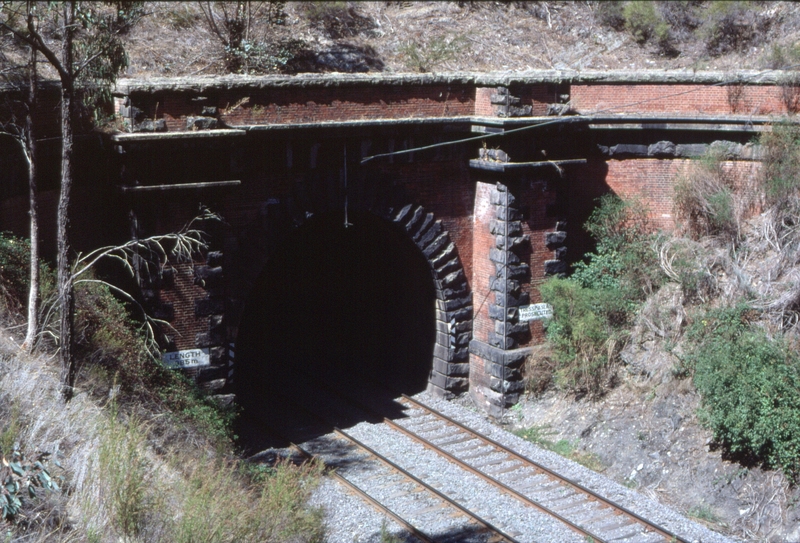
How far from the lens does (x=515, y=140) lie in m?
15.9

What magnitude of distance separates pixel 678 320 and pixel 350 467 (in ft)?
21.5

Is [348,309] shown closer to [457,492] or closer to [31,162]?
[457,492]

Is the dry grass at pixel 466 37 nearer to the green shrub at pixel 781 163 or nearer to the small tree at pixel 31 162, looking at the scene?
the green shrub at pixel 781 163

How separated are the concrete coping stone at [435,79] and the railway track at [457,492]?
6562 mm

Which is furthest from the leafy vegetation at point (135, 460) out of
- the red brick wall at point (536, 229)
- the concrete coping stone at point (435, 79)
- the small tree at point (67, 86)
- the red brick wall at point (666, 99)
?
the red brick wall at point (666, 99)

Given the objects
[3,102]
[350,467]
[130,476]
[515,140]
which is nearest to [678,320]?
[515,140]

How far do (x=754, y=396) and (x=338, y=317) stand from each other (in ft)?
35.4

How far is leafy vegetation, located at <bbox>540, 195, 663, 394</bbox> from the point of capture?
15977 mm

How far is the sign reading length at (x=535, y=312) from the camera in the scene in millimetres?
16828

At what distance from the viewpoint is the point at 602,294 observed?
16125mm

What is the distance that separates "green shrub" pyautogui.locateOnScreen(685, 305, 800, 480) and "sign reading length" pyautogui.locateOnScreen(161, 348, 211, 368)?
26.8 feet

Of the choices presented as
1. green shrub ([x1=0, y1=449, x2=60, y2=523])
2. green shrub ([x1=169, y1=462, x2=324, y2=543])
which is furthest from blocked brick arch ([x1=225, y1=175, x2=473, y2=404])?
green shrub ([x1=0, y1=449, x2=60, y2=523])

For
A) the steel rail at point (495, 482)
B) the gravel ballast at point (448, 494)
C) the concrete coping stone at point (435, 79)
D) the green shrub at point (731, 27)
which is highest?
the green shrub at point (731, 27)

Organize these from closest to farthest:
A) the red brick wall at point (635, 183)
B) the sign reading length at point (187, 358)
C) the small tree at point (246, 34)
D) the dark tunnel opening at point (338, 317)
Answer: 1. the sign reading length at point (187, 358)
2. the red brick wall at point (635, 183)
3. the dark tunnel opening at point (338, 317)
4. the small tree at point (246, 34)
